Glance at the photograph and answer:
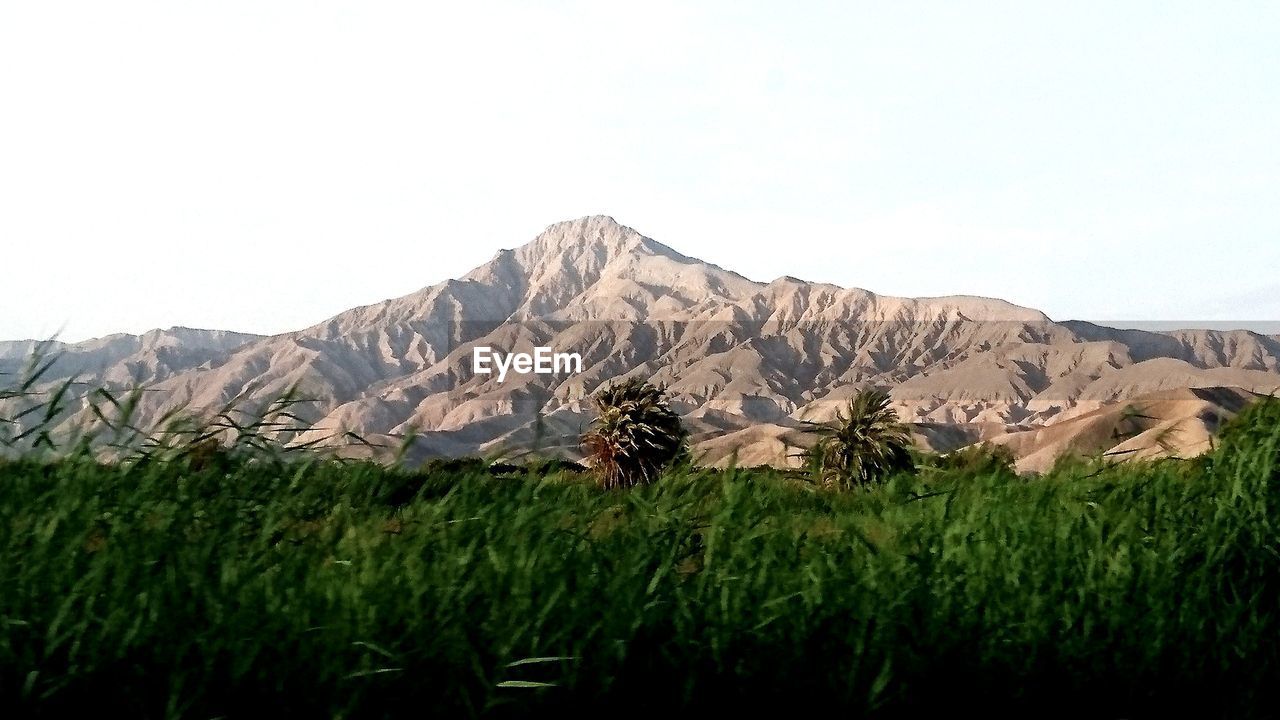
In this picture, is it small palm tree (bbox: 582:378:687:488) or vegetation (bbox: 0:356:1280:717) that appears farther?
small palm tree (bbox: 582:378:687:488)

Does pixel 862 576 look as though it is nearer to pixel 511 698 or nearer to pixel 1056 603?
pixel 1056 603

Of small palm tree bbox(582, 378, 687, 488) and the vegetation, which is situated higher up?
the vegetation

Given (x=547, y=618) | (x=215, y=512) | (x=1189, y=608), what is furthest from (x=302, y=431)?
(x=1189, y=608)

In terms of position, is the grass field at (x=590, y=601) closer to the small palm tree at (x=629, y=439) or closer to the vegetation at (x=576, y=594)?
the vegetation at (x=576, y=594)

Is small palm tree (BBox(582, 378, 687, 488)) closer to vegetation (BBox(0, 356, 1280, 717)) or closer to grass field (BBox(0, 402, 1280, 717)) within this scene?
vegetation (BBox(0, 356, 1280, 717))

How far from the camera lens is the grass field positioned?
483 cm

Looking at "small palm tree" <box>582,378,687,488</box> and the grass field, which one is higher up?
the grass field

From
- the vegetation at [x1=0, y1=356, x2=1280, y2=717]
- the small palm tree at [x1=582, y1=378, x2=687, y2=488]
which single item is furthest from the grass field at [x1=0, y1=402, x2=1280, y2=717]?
the small palm tree at [x1=582, y1=378, x2=687, y2=488]

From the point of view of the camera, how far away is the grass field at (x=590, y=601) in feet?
15.9

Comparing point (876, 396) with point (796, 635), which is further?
point (876, 396)

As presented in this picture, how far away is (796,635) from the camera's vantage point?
221 inches

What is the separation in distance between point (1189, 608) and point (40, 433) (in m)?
7.10

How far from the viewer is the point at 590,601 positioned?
5.46 m

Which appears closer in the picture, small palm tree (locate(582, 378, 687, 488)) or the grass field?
the grass field
